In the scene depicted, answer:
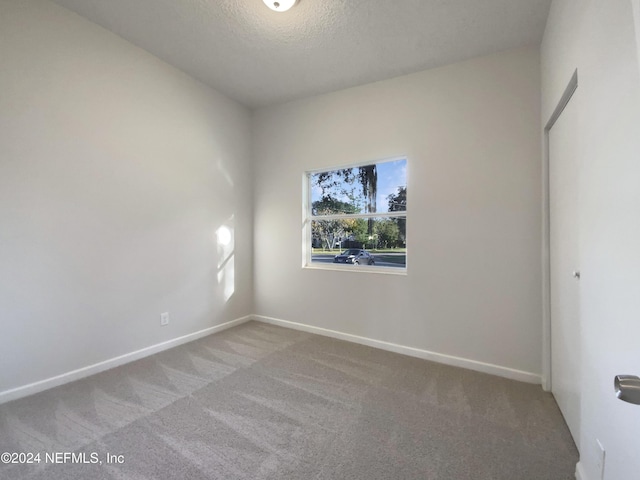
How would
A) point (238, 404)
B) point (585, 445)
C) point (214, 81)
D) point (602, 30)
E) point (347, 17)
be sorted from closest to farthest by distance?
point (602, 30), point (585, 445), point (238, 404), point (347, 17), point (214, 81)

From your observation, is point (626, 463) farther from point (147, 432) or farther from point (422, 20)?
point (422, 20)

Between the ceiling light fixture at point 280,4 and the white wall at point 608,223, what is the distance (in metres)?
1.69

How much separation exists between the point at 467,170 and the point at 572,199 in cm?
102

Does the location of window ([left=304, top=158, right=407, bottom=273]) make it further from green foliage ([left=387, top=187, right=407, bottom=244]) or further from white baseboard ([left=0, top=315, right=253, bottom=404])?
white baseboard ([left=0, top=315, right=253, bottom=404])

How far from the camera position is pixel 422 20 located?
2133 mm

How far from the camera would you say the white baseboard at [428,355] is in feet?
7.55

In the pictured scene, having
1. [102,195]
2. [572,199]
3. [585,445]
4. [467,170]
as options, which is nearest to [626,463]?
[585,445]

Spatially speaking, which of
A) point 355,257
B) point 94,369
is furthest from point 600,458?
point 94,369

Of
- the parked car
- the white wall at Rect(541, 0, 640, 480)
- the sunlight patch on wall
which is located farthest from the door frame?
the sunlight patch on wall

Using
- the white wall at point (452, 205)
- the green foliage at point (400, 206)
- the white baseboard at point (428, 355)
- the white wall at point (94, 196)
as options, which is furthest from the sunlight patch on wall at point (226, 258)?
the green foliage at point (400, 206)

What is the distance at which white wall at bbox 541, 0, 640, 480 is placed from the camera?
32.8 inches

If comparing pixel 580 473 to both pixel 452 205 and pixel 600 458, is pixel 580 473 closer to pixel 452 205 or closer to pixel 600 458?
pixel 600 458

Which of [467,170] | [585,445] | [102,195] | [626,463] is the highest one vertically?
[467,170]

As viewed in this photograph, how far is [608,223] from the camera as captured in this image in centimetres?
102
